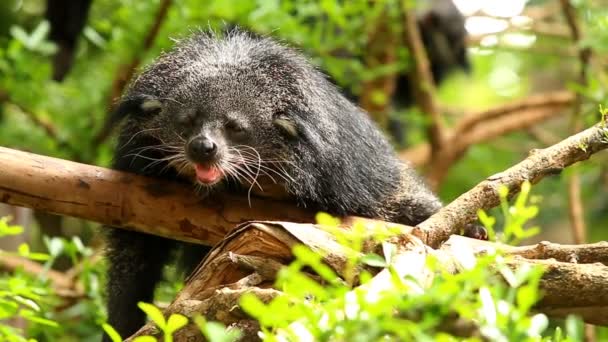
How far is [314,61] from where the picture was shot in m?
3.03

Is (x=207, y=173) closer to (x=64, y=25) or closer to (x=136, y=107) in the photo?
(x=136, y=107)

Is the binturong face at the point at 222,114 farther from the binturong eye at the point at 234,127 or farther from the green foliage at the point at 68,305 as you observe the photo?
the green foliage at the point at 68,305

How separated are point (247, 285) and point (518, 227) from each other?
633 mm

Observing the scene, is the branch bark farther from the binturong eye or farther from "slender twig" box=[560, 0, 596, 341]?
"slender twig" box=[560, 0, 596, 341]

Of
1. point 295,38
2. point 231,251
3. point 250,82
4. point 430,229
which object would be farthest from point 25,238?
point 430,229

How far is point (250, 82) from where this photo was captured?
2.46 metres

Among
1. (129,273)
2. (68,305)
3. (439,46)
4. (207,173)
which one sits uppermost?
(439,46)

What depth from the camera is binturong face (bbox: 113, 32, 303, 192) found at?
94.3 inches

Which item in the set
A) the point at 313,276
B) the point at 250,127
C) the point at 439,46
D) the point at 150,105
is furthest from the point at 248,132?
the point at 439,46

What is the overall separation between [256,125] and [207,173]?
8.9 inches

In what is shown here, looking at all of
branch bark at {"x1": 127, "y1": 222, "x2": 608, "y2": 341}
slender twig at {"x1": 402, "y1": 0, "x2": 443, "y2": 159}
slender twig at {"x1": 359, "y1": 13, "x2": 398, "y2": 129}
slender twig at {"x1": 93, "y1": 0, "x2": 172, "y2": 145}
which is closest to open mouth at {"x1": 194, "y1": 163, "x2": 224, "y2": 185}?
branch bark at {"x1": 127, "y1": 222, "x2": 608, "y2": 341}

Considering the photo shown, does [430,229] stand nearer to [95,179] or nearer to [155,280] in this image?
[95,179]

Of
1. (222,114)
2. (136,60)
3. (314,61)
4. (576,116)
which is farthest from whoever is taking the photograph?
(136,60)

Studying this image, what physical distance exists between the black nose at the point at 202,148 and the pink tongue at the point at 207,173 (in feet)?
0.09
